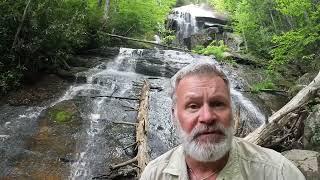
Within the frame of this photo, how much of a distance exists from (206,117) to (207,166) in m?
0.31

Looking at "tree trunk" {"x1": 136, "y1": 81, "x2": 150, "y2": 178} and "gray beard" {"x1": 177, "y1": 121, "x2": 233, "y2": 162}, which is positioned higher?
"gray beard" {"x1": 177, "y1": 121, "x2": 233, "y2": 162}

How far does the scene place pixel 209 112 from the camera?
207 centimetres

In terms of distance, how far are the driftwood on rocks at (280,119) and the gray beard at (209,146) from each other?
5.11 m

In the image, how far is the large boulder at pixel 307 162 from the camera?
18.9 feet

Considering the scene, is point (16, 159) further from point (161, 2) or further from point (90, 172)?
point (161, 2)

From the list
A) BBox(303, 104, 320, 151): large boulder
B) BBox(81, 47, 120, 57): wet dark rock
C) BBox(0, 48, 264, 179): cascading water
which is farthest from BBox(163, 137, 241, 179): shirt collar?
BBox(81, 47, 120, 57): wet dark rock

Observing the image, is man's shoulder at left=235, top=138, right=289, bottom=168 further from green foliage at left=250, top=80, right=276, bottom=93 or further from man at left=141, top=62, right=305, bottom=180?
green foliage at left=250, top=80, right=276, bottom=93

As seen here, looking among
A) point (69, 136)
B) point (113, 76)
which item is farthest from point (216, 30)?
point (69, 136)

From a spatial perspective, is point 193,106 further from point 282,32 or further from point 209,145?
point 282,32

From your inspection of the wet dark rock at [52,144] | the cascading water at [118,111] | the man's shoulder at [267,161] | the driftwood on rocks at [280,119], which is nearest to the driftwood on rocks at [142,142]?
the cascading water at [118,111]

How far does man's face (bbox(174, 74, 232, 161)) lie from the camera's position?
6.75 ft

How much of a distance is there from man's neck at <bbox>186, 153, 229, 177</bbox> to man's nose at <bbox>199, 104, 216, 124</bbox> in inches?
9.4

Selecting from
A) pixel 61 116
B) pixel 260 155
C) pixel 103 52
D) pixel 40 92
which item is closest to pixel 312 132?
pixel 260 155

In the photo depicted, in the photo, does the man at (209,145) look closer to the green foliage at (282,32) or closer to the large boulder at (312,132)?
the large boulder at (312,132)
